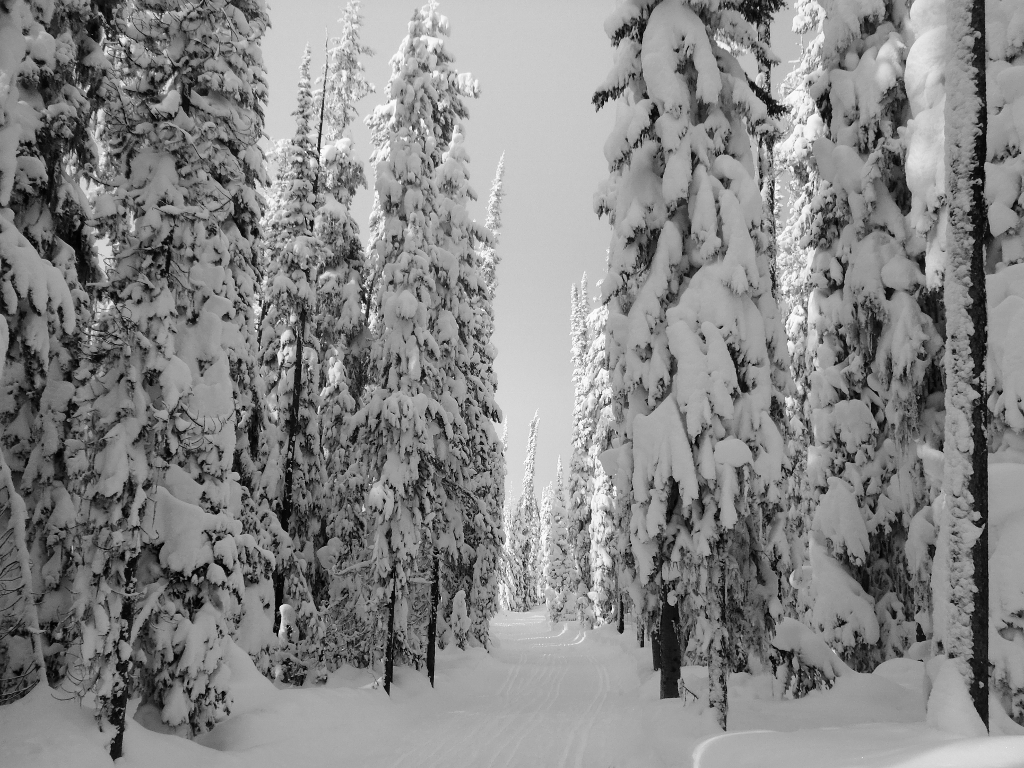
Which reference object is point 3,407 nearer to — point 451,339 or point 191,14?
point 191,14

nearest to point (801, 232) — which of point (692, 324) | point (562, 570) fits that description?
point (692, 324)

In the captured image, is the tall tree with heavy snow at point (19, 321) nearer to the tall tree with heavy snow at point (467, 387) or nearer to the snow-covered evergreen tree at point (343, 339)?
the snow-covered evergreen tree at point (343, 339)

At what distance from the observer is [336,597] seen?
65.7ft

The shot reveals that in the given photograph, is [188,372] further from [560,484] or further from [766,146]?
[560,484]

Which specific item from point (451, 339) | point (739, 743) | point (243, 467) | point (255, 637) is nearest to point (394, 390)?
point (451, 339)

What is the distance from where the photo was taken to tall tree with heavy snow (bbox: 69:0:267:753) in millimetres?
9422

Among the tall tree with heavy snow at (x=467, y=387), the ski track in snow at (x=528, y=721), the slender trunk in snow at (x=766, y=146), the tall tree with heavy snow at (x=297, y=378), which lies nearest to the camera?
the ski track in snow at (x=528, y=721)

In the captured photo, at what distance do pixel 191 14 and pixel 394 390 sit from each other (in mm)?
9564

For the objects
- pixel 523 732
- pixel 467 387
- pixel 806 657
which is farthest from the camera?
pixel 467 387

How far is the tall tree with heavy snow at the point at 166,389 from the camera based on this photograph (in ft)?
30.9

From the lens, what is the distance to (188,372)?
34.3ft

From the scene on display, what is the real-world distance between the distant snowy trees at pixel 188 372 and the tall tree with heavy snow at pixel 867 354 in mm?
10092

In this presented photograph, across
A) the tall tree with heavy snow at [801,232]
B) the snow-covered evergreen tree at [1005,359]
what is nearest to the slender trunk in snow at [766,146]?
the tall tree with heavy snow at [801,232]

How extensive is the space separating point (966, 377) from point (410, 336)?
44.4 ft
